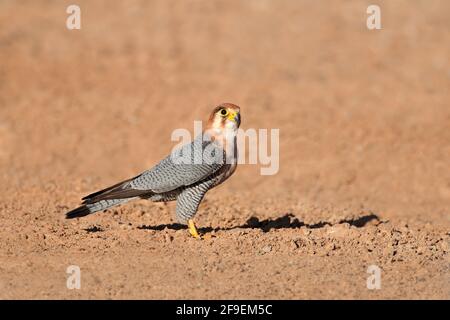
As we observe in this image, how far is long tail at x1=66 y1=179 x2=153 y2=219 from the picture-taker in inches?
400

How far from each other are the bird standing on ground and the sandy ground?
0.42 meters

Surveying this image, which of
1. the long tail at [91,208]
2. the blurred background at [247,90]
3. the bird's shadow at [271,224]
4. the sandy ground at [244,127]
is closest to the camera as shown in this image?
the sandy ground at [244,127]

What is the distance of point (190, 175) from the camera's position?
10250 millimetres

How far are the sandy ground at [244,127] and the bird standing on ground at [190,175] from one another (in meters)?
0.42

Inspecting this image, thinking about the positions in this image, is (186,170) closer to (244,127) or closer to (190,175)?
(190,175)

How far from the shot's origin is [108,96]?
1961 cm

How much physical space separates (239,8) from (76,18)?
15.3 feet

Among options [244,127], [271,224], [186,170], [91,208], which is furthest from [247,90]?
[91,208]

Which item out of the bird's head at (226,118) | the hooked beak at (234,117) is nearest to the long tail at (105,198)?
the bird's head at (226,118)

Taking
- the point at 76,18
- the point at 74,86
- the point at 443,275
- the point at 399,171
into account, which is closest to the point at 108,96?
the point at 74,86

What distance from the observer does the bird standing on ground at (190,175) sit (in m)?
10.2

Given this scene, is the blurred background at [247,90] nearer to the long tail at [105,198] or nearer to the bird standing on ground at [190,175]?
the long tail at [105,198]

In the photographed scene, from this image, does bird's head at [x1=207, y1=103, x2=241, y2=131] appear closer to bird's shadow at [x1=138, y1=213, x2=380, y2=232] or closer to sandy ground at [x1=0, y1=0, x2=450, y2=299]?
sandy ground at [x1=0, y1=0, x2=450, y2=299]

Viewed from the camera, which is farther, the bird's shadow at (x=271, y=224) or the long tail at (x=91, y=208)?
the bird's shadow at (x=271, y=224)
